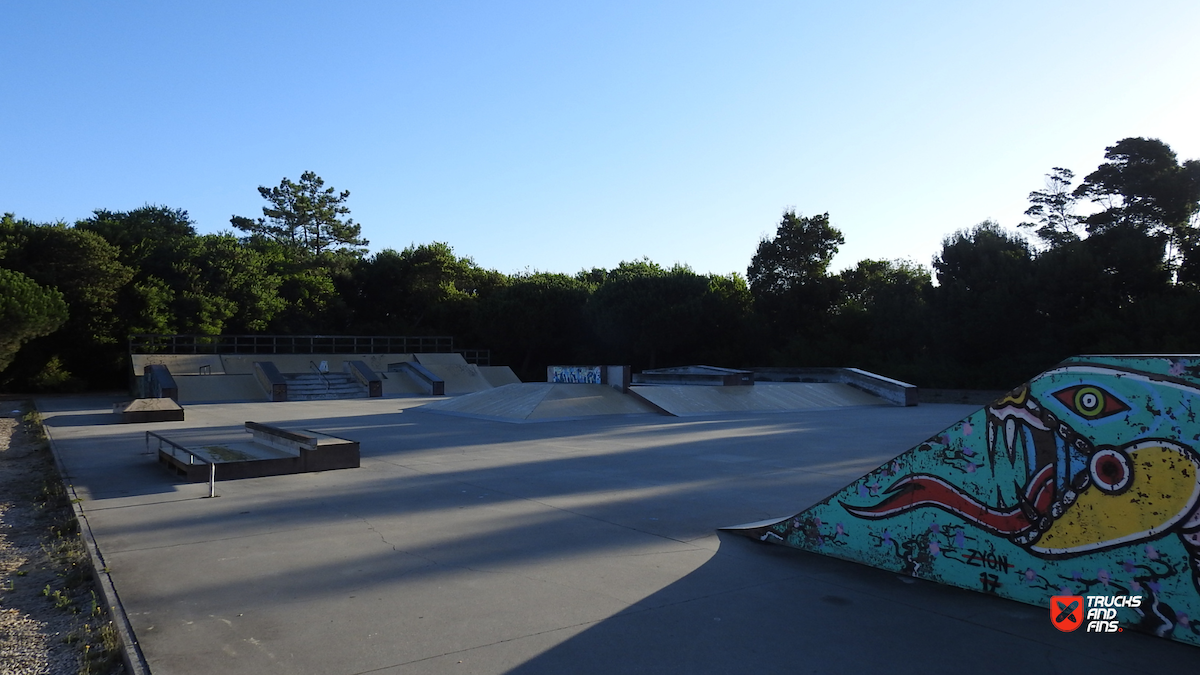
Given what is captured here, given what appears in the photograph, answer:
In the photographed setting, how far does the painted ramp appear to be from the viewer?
3781 millimetres

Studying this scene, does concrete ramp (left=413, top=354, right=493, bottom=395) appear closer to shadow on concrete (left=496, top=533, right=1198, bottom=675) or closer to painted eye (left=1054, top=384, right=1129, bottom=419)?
shadow on concrete (left=496, top=533, right=1198, bottom=675)

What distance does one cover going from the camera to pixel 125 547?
241 inches

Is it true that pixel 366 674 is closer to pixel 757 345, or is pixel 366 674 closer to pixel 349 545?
pixel 349 545

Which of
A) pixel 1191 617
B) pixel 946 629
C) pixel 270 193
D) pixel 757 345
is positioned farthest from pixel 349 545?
pixel 270 193

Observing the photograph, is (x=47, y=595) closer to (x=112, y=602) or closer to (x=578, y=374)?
(x=112, y=602)

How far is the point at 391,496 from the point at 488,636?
4.49 meters

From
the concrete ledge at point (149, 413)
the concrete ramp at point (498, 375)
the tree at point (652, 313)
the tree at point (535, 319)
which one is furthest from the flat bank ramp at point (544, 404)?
the tree at point (535, 319)

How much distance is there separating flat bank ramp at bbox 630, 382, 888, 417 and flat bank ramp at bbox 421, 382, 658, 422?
843mm

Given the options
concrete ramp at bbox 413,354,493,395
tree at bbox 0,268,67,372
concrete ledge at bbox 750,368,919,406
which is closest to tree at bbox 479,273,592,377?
concrete ramp at bbox 413,354,493,395

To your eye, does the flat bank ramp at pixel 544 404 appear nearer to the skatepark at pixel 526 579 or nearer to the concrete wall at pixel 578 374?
the concrete wall at pixel 578 374

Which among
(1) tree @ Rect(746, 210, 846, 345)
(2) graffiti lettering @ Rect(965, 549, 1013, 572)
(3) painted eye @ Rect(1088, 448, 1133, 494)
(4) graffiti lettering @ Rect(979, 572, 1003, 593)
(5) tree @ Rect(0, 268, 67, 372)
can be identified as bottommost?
(4) graffiti lettering @ Rect(979, 572, 1003, 593)

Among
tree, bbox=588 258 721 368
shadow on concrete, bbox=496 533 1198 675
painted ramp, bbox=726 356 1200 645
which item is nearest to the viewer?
shadow on concrete, bbox=496 533 1198 675

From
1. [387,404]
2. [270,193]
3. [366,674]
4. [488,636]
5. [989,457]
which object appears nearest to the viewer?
[366,674]

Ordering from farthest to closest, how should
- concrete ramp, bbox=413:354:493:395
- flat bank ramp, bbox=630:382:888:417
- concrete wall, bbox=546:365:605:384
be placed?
concrete ramp, bbox=413:354:493:395, concrete wall, bbox=546:365:605:384, flat bank ramp, bbox=630:382:888:417
